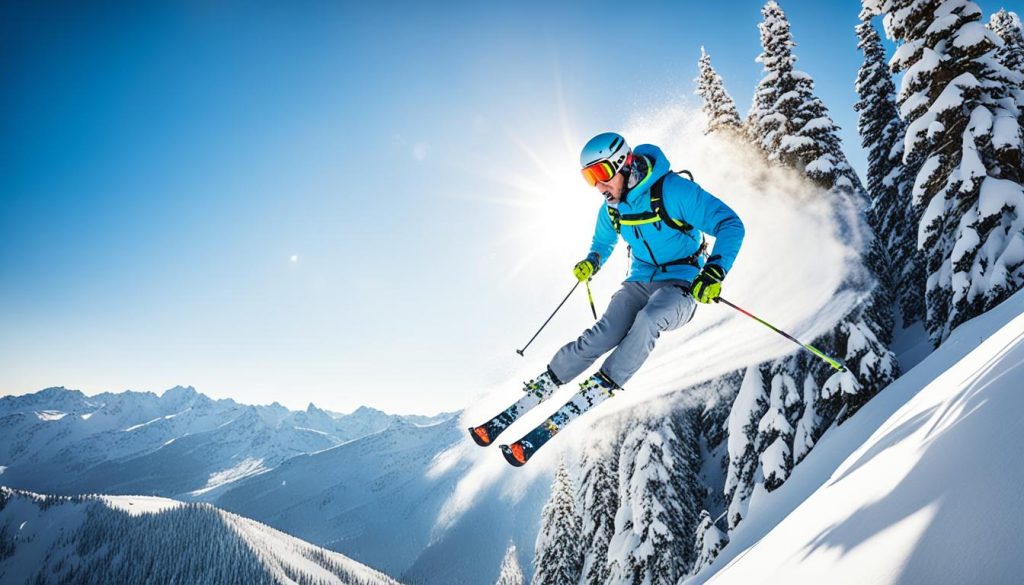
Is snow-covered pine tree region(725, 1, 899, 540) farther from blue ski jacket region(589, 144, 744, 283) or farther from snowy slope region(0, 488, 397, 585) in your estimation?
snowy slope region(0, 488, 397, 585)

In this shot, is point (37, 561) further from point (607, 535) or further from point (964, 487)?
point (964, 487)

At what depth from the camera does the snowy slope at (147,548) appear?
127 metres

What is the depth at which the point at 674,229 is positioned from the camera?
19.1ft

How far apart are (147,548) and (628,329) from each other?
192495 millimetres

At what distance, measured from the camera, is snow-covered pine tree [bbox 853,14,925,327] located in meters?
17.2

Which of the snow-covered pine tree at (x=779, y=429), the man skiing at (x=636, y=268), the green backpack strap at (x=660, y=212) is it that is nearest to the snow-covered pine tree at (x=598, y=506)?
the snow-covered pine tree at (x=779, y=429)

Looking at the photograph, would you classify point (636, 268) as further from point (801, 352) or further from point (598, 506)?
point (598, 506)

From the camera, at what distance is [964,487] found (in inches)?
75.0

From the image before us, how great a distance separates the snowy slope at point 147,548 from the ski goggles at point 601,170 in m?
145

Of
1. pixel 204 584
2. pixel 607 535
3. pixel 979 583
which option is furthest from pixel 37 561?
pixel 979 583

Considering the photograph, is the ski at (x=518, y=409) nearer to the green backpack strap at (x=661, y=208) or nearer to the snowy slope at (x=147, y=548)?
the green backpack strap at (x=661, y=208)

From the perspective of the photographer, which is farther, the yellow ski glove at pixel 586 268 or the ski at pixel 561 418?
the yellow ski glove at pixel 586 268

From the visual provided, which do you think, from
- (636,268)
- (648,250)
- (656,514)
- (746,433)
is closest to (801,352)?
(746,433)

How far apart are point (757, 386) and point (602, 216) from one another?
922 cm
